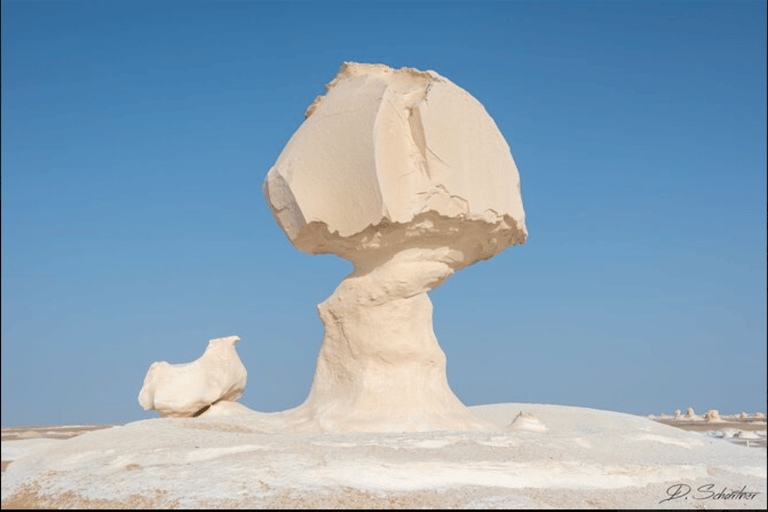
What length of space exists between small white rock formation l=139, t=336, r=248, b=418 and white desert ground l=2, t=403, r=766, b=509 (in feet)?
11.3

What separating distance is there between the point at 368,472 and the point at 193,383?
22.8 ft

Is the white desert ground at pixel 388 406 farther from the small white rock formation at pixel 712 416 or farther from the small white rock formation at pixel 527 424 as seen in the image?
the small white rock formation at pixel 712 416

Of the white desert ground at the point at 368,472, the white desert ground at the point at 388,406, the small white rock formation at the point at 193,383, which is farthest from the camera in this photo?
the small white rock formation at the point at 193,383

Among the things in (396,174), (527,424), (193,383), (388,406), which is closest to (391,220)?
(396,174)

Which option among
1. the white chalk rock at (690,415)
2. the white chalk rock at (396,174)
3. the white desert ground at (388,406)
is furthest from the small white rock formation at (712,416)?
the white chalk rock at (396,174)

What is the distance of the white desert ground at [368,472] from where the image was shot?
22.6 ft

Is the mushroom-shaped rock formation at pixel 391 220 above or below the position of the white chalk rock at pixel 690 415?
above

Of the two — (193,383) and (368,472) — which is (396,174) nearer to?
(368,472)

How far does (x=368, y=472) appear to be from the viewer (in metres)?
7.35

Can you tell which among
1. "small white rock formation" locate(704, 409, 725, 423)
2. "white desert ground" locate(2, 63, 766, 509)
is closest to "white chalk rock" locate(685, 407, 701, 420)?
"small white rock formation" locate(704, 409, 725, 423)

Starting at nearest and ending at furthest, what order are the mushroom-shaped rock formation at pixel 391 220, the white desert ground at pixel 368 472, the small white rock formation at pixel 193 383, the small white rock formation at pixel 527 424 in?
the white desert ground at pixel 368 472, the small white rock formation at pixel 527 424, the mushroom-shaped rock formation at pixel 391 220, the small white rock formation at pixel 193 383

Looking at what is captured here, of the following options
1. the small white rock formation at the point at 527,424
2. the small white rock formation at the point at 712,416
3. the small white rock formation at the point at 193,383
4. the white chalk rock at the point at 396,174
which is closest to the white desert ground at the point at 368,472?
the small white rock formation at the point at 527,424

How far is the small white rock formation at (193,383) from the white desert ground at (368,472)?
345 centimetres

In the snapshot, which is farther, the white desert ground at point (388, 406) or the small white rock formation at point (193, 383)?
the small white rock formation at point (193, 383)
